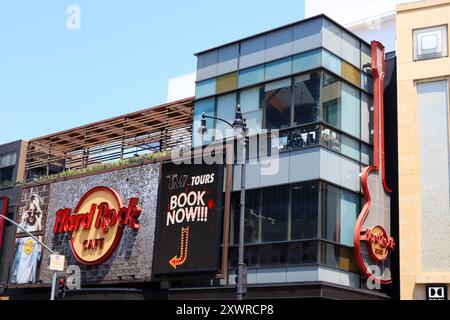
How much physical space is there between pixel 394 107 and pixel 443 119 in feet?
9.04

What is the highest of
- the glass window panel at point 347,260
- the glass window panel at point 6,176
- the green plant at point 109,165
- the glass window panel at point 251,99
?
the glass window panel at point 251,99

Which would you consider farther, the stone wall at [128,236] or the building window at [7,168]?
Result: the building window at [7,168]

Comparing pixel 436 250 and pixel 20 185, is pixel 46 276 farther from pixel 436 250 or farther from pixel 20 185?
pixel 436 250

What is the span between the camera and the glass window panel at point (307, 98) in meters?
28.2

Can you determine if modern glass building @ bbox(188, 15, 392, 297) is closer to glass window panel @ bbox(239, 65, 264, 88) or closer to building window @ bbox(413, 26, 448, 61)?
glass window panel @ bbox(239, 65, 264, 88)

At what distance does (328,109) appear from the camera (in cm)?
2848

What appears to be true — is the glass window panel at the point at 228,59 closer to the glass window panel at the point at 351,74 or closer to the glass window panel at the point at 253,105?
the glass window panel at the point at 253,105

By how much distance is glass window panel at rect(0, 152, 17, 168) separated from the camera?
43531 mm

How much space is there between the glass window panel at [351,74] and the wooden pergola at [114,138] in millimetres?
8640

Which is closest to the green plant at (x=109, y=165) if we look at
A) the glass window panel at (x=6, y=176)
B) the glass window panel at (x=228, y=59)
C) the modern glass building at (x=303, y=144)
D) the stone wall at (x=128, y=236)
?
the stone wall at (x=128, y=236)

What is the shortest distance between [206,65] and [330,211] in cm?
1047

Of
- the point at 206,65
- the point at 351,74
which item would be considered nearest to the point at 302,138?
the point at 351,74

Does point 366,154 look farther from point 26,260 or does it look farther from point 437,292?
point 26,260
